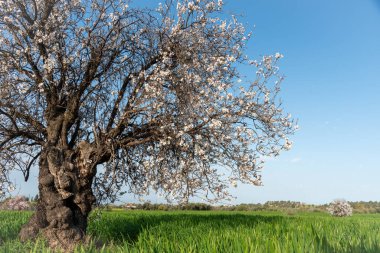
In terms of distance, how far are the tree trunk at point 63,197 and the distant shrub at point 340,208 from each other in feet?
101

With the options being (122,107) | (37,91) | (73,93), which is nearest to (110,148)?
(122,107)

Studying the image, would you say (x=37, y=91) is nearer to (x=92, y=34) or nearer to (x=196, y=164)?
(x=92, y=34)

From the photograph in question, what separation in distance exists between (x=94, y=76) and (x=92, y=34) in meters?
1.53

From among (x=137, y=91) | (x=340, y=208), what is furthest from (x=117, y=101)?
(x=340, y=208)

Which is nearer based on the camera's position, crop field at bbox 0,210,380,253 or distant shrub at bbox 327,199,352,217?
crop field at bbox 0,210,380,253

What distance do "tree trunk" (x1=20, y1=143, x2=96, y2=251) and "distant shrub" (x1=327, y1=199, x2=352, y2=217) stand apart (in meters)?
30.8

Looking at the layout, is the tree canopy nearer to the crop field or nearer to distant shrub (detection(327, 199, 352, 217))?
the crop field

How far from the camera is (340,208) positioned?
38.9 m

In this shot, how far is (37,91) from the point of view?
14.7 m

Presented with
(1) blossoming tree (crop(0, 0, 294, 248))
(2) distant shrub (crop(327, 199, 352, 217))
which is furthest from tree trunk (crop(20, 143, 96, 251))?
(2) distant shrub (crop(327, 199, 352, 217))

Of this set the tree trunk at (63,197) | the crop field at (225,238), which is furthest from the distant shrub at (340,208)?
the tree trunk at (63,197)

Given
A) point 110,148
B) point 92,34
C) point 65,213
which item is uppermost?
point 92,34

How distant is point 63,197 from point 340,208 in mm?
32139

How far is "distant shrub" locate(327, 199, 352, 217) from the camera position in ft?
127
